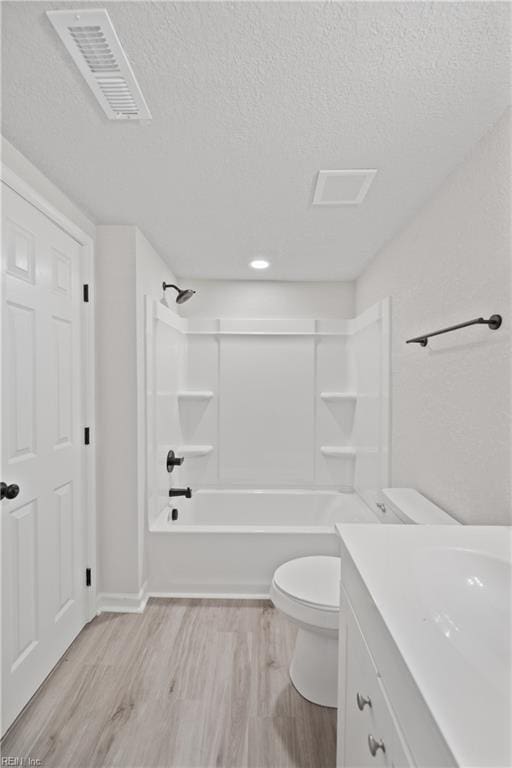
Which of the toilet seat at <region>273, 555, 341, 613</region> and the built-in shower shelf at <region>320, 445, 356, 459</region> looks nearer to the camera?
the toilet seat at <region>273, 555, 341, 613</region>

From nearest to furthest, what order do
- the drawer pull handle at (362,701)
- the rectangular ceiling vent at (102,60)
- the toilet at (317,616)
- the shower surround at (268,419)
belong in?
the drawer pull handle at (362,701) < the rectangular ceiling vent at (102,60) < the toilet at (317,616) < the shower surround at (268,419)

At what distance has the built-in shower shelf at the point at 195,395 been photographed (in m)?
3.52

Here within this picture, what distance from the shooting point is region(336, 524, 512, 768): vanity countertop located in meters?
0.56

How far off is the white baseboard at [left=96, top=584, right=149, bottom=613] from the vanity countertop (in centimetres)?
166

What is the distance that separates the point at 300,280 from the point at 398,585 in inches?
122

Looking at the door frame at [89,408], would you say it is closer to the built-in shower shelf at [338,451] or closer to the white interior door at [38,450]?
the white interior door at [38,450]

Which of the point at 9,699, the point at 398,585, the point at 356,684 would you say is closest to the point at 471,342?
the point at 398,585

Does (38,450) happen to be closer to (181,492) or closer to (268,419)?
(181,492)

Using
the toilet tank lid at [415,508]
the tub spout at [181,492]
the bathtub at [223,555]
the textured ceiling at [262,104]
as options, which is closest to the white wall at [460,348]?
the toilet tank lid at [415,508]

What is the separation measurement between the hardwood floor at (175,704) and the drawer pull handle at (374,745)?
82 cm

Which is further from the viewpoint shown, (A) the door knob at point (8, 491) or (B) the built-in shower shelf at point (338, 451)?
(B) the built-in shower shelf at point (338, 451)

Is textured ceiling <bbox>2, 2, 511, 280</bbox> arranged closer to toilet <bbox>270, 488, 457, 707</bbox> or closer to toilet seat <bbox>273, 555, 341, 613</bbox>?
toilet <bbox>270, 488, 457, 707</bbox>

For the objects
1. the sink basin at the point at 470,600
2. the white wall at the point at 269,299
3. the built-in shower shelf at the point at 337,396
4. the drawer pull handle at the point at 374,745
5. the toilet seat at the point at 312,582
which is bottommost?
the toilet seat at the point at 312,582

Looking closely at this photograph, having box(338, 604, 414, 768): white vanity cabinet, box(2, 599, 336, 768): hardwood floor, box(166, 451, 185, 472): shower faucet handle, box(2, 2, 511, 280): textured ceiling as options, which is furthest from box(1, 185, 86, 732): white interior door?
box(338, 604, 414, 768): white vanity cabinet
